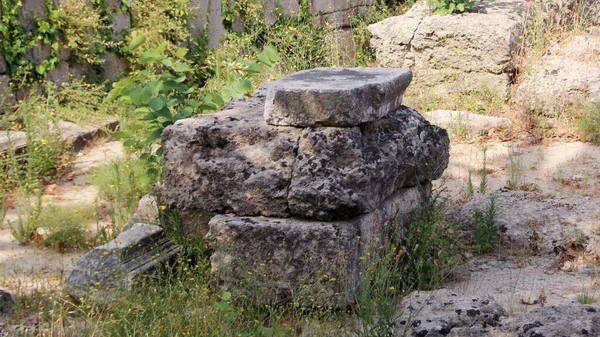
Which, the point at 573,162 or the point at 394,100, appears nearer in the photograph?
the point at 394,100

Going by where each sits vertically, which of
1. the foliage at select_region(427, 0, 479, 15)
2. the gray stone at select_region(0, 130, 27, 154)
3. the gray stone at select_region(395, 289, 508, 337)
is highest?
the foliage at select_region(427, 0, 479, 15)

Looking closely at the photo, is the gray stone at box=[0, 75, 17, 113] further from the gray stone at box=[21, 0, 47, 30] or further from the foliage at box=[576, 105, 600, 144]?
the foliage at box=[576, 105, 600, 144]

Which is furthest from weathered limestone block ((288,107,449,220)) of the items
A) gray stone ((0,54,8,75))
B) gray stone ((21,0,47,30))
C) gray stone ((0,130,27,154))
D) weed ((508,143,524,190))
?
gray stone ((21,0,47,30))

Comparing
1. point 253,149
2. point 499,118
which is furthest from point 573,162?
point 253,149

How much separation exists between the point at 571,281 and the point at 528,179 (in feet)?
7.75

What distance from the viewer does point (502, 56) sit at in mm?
9062

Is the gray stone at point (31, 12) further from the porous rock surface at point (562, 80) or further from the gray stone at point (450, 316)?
the gray stone at point (450, 316)

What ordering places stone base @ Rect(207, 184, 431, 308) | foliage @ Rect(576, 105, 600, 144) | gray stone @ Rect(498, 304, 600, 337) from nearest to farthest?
gray stone @ Rect(498, 304, 600, 337)
stone base @ Rect(207, 184, 431, 308)
foliage @ Rect(576, 105, 600, 144)

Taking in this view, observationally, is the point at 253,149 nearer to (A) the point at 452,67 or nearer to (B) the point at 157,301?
(B) the point at 157,301

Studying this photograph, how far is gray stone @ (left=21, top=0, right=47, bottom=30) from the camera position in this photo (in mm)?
8016

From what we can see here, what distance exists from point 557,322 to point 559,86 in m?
5.67

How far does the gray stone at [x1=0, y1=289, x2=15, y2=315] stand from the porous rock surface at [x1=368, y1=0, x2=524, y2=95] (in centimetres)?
632

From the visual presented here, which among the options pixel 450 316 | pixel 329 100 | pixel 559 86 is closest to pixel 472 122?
pixel 559 86

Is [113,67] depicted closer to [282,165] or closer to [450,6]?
[450,6]
